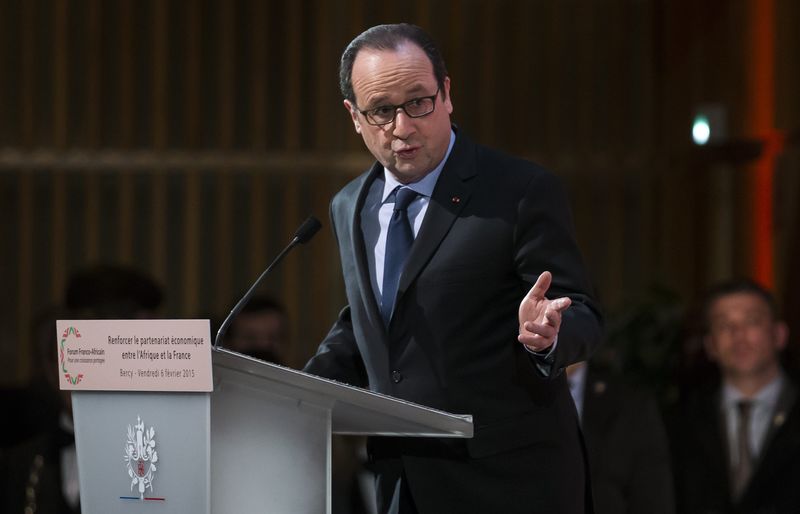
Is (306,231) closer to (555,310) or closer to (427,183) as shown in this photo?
(427,183)

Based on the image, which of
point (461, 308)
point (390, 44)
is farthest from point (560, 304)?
point (390, 44)

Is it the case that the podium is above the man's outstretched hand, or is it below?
below

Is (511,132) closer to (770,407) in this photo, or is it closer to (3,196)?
(3,196)

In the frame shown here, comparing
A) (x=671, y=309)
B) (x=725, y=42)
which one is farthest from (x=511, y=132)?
(x=671, y=309)

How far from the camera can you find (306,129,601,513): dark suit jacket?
2064mm

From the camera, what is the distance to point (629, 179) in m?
7.83

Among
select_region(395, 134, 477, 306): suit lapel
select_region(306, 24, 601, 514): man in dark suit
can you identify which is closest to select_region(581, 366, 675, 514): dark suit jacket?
select_region(306, 24, 601, 514): man in dark suit

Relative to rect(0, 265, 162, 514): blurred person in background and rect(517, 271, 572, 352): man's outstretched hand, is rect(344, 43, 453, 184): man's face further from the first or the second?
rect(0, 265, 162, 514): blurred person in background

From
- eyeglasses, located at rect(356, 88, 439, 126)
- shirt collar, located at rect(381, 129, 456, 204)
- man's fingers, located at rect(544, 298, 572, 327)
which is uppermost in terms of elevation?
eyeglasses, located at rect(356, 88, 439, 126)

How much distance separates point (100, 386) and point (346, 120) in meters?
5.94

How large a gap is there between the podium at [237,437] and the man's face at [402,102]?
481 millimetres

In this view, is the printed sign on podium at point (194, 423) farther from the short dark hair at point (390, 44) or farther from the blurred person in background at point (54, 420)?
the blurred person in background at point (54, 420)

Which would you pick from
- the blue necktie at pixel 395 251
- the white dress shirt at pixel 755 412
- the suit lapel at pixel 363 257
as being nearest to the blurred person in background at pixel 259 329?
the white dress shirt at pixel 755 412

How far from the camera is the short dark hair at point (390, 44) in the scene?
7.09 feet
